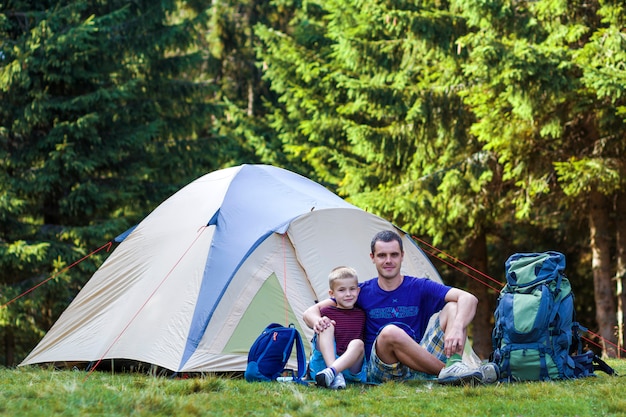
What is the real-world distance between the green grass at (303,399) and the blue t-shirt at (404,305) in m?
0.50

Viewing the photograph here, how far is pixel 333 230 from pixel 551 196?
563cm

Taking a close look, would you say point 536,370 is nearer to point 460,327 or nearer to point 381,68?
point 460,327

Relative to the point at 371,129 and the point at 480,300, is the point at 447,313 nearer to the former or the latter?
the point at 371,129

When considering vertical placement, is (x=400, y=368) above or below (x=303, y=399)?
below

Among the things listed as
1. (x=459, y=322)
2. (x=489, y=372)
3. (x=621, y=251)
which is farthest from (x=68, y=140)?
(x=489, y=372)

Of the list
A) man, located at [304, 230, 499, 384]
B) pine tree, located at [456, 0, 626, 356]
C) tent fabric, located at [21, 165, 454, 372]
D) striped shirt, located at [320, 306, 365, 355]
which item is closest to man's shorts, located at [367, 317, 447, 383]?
man, located at [304, 230, 499, 384]

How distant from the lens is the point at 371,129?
12781mm

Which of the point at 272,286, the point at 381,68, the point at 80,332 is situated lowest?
the point at 80,332

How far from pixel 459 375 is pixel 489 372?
219 mm

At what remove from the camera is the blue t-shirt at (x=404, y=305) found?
5699 mm

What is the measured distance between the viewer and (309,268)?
7.22 metres

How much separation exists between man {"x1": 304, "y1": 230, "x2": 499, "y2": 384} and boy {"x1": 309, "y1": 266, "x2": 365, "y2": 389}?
6 cm

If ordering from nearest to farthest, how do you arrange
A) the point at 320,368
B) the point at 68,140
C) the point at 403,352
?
1. the point at 403,352
2. the point at 320,368
3. the point at 68,140

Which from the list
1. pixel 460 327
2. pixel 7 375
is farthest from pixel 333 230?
pixel 7 375
